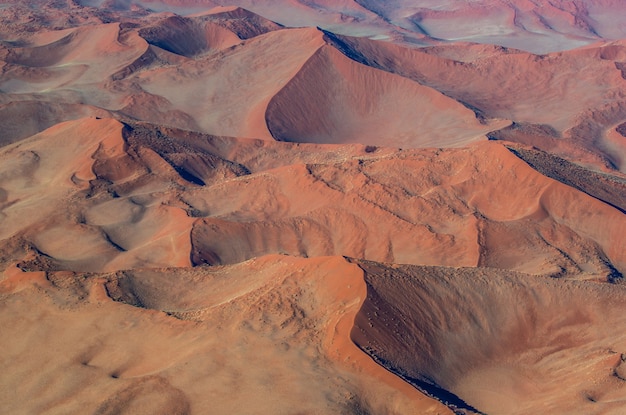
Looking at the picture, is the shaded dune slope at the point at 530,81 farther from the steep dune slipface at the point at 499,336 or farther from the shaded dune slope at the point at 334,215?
the steep dune slipface at the point at 499,336

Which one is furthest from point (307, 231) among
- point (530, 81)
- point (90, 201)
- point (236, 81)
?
point (530, 81)

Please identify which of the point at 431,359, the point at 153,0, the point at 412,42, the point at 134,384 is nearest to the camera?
the point at 134,384

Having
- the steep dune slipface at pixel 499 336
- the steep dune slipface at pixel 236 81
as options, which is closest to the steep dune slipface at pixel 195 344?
the steep dune slipface at pixel 499 336

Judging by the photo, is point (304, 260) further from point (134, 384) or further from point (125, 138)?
point (125, 138)

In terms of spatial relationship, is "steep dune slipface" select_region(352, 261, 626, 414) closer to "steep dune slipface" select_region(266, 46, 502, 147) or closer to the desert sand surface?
the desert sand surface

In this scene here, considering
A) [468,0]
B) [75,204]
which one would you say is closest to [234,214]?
[75,204]

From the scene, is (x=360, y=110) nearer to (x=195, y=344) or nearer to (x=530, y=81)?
(x=530, y=81)

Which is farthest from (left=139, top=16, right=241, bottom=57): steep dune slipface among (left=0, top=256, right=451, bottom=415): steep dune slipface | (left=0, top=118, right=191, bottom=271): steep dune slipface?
(left=0, top=256, right=451, bottom=415): steep dune slipface
